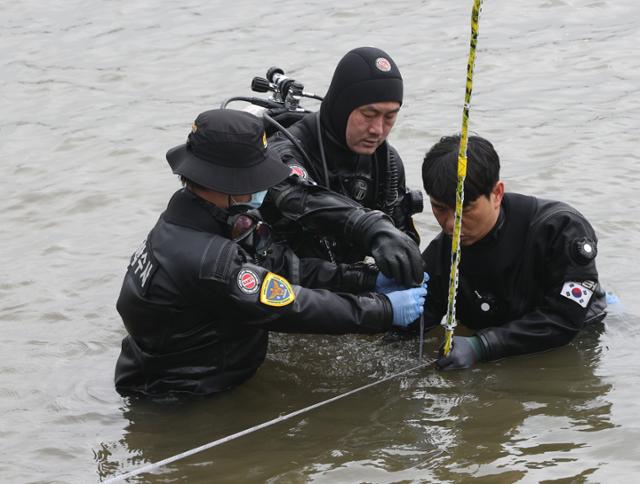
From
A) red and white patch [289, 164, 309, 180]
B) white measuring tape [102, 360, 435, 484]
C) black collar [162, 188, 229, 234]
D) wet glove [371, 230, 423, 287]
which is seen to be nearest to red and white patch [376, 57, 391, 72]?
red and white patch [289, 164, 309, 180]

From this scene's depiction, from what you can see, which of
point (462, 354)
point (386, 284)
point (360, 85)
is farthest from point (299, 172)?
point (462, 354)

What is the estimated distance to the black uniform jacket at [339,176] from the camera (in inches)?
206

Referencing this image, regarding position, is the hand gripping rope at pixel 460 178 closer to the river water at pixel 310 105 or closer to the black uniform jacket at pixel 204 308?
the black uniform jacket at pixel 204 308

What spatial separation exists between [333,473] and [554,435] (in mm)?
891

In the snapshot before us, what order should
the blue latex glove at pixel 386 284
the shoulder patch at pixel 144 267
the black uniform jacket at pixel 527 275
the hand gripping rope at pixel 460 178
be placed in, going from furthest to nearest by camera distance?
the blue latex glove at pixel 386 284 → the black uniform jacket at pixel 527 275 → the shoulder patch at pixel 144 267 → the hand gripping rope at pixel 460 178

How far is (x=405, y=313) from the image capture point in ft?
14.7

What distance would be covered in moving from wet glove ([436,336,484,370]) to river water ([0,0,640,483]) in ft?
0.34

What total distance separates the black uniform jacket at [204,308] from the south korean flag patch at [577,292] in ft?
2.52

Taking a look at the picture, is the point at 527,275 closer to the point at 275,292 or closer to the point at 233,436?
the point at 275,292

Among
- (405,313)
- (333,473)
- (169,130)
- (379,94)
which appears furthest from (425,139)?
(333,473)

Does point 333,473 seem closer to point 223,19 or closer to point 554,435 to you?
point 554,435

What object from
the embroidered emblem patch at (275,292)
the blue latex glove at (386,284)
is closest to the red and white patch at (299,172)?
the blue latex glove at (386,284)

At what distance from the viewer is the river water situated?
171 inches

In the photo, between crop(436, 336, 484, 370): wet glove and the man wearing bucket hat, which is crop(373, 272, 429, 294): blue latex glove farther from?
crop(436, 336, 484, 370): wet glove
